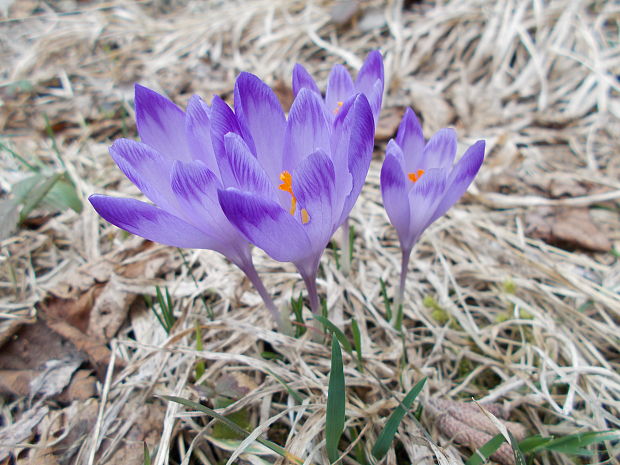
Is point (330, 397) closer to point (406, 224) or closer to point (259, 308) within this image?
point (406, 224)

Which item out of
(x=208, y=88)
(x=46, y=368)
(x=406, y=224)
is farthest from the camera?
(x=208, y=88)

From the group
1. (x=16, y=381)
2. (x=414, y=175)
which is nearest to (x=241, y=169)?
(x=414, y=175)

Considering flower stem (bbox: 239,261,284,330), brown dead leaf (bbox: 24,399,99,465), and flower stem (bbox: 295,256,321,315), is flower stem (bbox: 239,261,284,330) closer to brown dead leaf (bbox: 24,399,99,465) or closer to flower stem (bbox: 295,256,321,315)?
flower stem (bbox: 295,256,321,315)

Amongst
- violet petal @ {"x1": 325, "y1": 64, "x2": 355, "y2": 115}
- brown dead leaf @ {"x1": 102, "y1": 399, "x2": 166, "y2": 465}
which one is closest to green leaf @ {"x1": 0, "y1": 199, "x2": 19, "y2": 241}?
brown dead leaf @ {"x1": 102, "y1": 399, "x2": 166, "y2": 465}

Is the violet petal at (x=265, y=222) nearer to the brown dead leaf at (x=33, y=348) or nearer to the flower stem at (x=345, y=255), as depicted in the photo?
the flower stem at (x=345, y=255)

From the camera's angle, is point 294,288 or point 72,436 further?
point 294,288

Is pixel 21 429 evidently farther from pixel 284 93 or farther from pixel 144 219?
pixel 284 93

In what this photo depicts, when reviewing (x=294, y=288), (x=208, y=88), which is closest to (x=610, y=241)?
(x=294, y=288)
